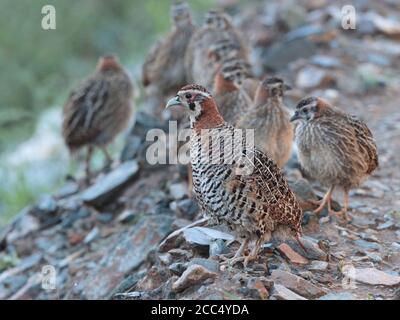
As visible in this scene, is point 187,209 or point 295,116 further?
point 187,209

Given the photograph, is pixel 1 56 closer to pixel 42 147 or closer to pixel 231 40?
pixel 42 147

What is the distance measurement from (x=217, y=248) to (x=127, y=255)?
1626mm

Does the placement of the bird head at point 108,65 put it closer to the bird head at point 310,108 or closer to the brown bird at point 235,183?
the bird head at point 310,108

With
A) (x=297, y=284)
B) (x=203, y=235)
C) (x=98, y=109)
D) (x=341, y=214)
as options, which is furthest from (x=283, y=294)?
(x=98, y=109)

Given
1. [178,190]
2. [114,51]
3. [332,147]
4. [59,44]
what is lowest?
[178,190]

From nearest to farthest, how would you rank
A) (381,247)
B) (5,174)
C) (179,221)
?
(381,247) → (179,221) → (5,174)

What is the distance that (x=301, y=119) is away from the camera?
301 inches

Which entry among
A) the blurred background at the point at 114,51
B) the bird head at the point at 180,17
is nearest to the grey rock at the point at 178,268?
the blurred background at the point at 114,51

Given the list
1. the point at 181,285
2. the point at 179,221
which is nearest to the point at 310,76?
the point at 179,221

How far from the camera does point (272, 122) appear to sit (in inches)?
313

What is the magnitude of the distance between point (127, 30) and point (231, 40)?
954 centimetres

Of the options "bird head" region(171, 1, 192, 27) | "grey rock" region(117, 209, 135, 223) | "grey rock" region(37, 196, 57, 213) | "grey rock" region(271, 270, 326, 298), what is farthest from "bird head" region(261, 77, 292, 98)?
"bird head" region(171, 1, 192, 27)

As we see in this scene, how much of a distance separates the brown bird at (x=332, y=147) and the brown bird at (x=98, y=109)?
136 inches

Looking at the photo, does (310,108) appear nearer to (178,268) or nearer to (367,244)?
(367,244)
